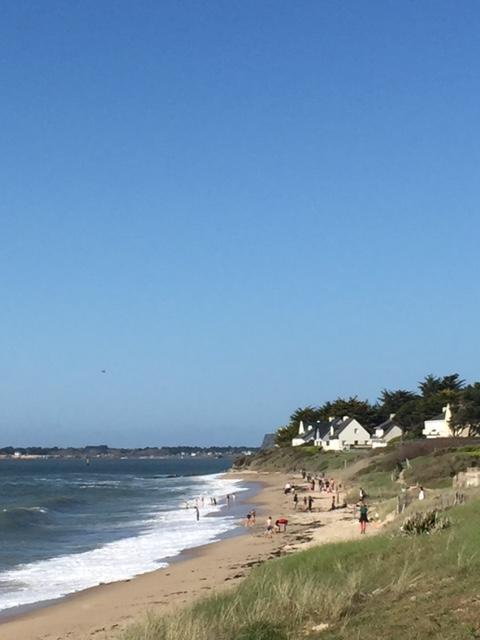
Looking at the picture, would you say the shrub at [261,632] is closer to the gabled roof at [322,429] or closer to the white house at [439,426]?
the white house at [439,426]

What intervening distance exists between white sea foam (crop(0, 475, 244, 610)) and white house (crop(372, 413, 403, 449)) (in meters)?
62.4

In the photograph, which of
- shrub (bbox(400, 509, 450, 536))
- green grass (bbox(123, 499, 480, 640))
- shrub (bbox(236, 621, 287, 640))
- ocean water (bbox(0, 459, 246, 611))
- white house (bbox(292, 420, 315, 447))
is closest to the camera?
green grass (bbox(123, 499, 480, 640))

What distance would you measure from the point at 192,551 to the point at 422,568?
65.4 ft

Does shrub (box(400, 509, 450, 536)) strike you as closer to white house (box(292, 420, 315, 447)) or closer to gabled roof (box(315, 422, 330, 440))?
gabled roof (box(315, 422, 330, 440))

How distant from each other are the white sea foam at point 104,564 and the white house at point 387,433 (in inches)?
2456

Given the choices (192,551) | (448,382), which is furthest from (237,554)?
(448,382)

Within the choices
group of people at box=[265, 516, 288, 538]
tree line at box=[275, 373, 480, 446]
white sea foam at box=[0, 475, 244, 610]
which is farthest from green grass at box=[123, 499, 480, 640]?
tree line at box=[275, 373, 480, 446]

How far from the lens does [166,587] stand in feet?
82.7

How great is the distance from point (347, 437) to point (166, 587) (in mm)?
93289

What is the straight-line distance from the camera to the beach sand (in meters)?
20.1

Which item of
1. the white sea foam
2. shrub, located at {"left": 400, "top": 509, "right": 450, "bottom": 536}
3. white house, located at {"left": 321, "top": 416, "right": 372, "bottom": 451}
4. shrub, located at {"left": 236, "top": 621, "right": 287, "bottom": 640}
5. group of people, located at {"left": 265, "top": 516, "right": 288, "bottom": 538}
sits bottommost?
the white sea foam

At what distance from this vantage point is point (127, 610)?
2166 centimetres

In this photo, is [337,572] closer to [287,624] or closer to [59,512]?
[287,624]

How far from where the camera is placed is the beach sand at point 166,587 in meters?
20.1
